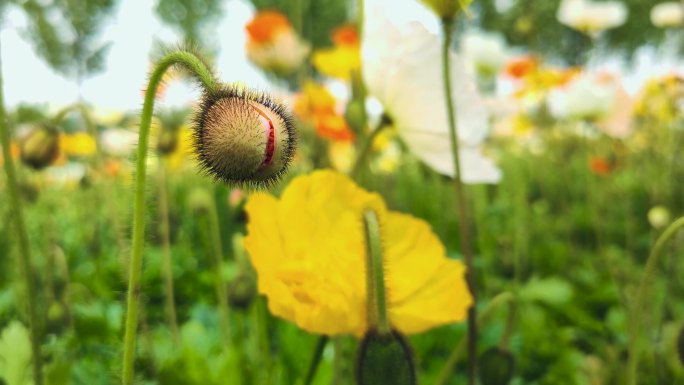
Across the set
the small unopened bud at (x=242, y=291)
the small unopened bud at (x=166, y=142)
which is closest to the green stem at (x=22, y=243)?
the small unopened bud at (x=242, y=291)

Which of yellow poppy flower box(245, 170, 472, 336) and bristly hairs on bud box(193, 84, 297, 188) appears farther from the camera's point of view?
yellow poppy flower box(245, 170, 472, 336)

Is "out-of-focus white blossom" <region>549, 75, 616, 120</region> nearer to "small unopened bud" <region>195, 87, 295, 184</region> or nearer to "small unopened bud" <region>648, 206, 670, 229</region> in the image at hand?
"small unopened bud" <region>648, 206, 670, 229</region>

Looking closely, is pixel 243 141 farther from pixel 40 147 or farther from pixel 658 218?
pixel 658 218

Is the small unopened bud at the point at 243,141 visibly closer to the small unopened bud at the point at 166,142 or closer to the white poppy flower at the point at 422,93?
the white poppy flower at the point at 422,93

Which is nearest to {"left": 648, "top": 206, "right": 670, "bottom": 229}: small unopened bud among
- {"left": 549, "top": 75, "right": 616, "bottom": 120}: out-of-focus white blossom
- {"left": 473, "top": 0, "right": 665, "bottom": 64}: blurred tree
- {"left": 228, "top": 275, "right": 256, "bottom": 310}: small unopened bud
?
{"left": 549, "top": 75, "right": 616, "bottom": 120}: out-of-focus white blossom

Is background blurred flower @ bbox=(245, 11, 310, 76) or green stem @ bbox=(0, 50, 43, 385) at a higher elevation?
background blurred flower @ bbox=(245, 11, 310, 76)

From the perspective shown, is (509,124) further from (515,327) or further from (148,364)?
(148,364)

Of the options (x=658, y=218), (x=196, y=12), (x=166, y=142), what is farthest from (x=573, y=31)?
(x=166, y=142)
